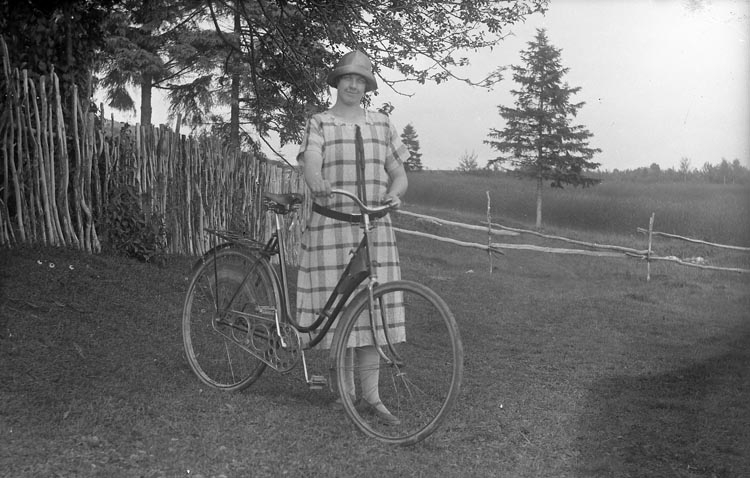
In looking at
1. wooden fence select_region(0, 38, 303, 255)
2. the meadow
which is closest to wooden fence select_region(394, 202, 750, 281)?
the meadow

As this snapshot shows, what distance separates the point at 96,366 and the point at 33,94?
2.87m

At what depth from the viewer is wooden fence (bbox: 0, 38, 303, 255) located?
6.45m

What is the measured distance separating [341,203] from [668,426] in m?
2.00

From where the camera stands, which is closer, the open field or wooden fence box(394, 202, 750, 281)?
the open field

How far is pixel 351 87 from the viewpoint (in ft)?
12.9

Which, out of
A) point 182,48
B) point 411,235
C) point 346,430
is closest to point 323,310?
point 346,430

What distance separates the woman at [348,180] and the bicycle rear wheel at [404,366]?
0.10 meters

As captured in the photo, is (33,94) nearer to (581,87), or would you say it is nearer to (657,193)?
(657,193)

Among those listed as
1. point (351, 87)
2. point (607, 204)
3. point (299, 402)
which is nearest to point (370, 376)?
point (299, 402)

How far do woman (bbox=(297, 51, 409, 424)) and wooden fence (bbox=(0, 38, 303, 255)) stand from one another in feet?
11.2

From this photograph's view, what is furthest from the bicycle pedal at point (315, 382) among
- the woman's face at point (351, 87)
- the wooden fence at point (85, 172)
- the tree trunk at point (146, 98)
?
the tree trunk at point (146, 98)

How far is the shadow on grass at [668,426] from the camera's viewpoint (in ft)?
11.6

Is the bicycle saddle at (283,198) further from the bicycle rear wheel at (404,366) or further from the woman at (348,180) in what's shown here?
the bicycle rear wheel at (404,366)

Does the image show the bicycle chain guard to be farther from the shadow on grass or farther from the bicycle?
the shadow on grass
